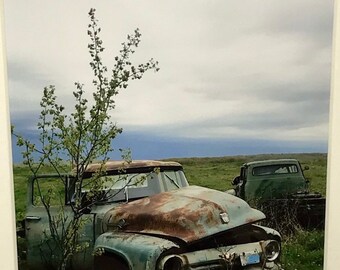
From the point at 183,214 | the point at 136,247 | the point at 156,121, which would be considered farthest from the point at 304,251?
the point at 156,121

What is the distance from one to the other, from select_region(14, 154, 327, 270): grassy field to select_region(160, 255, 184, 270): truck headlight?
0.26m

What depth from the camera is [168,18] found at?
170cm

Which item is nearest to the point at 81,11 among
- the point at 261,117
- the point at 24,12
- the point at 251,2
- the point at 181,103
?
the point at 24,12

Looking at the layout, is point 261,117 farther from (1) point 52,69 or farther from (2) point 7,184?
(2) point 7,184

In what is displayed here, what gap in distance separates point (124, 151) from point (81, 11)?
1.60 ft

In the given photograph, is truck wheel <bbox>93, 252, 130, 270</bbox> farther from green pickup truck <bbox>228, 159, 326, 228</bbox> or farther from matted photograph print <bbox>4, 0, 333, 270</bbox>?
green pickup truck <bbox>228, 159, 326, 228</bbox>

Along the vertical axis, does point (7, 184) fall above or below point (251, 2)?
below

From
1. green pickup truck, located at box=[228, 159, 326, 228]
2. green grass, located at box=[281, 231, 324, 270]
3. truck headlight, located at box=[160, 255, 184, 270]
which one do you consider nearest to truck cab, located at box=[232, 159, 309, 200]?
green pickup truck, located at box=[228, 159, 326, 228]

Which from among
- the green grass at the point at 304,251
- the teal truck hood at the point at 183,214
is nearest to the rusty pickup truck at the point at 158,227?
the teal truck hood at the point at 183,214

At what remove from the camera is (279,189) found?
5.82ft

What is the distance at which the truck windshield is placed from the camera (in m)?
1.76

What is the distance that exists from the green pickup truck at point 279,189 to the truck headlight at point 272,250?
0.34 feet

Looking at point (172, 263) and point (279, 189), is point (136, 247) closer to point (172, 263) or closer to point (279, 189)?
point (172, 263)

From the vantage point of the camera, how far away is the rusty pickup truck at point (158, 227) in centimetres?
169
